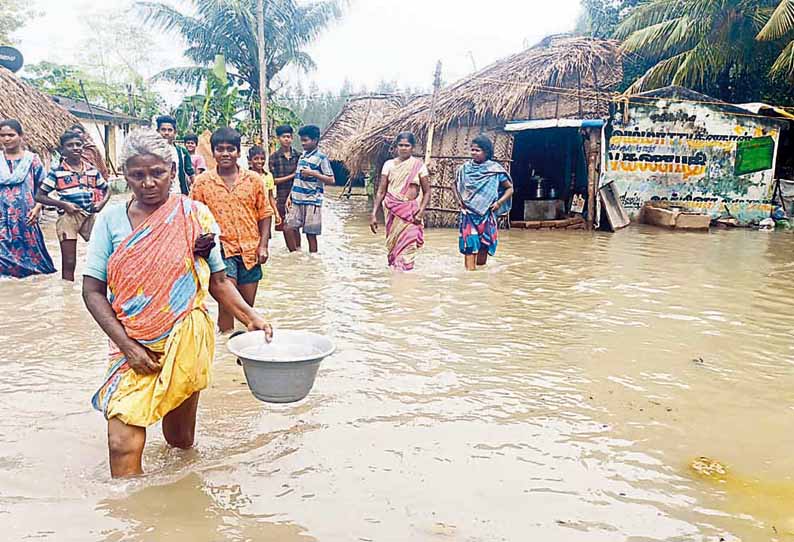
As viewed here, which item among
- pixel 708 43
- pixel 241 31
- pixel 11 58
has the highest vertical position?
pixel 241 31

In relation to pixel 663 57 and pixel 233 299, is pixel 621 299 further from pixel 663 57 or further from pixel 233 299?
pixel 663 57

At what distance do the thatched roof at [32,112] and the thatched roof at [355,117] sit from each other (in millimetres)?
8787

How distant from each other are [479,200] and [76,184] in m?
4.00

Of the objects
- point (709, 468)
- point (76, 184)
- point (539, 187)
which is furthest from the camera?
point (539, 187)

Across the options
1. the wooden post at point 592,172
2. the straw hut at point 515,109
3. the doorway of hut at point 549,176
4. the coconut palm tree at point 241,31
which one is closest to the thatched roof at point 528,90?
the straw hut at point 515,109

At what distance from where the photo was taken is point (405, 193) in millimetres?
7227

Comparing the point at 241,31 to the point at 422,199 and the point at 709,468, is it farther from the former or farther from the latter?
the point at 709,468

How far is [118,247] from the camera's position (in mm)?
2432

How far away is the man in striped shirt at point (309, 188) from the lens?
7.91m

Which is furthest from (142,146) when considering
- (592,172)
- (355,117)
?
(355,117)

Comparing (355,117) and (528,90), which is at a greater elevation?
(355,117)

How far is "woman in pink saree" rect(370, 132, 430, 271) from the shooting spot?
7.16 meters

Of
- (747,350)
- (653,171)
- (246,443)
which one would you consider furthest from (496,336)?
(653,171)

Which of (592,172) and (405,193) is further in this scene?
(592,172)
